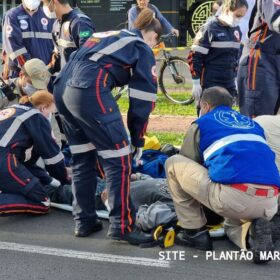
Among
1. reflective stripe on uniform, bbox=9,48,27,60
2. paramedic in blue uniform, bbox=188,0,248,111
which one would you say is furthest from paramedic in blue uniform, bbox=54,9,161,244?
reflective stripe on uniform, bbox=9,48,27,60

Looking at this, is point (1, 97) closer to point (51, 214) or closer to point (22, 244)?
point (51, 214)

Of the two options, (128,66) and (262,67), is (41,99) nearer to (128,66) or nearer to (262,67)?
(128,66)

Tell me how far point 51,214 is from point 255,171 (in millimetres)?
2075

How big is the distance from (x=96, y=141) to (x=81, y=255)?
2.79 feet

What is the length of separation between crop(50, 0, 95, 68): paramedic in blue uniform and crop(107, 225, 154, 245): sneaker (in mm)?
2534

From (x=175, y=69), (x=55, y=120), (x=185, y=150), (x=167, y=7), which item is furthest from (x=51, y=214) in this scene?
(x=167, y=7)

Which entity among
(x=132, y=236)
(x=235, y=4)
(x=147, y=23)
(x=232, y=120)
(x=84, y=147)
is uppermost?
(x=147, y=23)

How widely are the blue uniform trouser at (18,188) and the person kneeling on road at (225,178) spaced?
1344mm

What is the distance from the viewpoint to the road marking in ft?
15.0

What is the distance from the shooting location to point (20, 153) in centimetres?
576

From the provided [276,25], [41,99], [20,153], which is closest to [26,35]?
[41,99]

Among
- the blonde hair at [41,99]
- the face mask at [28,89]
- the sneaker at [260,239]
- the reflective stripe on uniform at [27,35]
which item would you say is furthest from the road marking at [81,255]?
the reflective stripe on uniform at [27,35]

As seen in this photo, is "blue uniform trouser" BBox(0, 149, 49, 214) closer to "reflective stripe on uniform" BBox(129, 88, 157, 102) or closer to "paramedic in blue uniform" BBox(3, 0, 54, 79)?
"reflective stripe on uniform" BBox(129, 88, 157, 102)

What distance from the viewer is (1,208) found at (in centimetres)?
552
